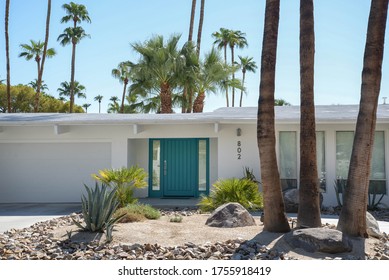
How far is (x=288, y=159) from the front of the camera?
505 inches

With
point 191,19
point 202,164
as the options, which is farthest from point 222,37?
point 202,164

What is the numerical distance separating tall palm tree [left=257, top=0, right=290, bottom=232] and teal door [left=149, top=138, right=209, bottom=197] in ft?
22.7

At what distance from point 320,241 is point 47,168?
1089 centimetres

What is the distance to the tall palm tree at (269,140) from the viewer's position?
727 cm

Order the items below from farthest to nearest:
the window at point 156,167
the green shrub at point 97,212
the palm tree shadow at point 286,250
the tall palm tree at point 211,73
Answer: the tall palm tree at point 211,73
the window at point 156,167
the green shrub at point 97,212
the palm tree shadow at point 286,250

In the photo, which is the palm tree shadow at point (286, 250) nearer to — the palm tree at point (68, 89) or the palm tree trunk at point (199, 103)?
the palm tree trunk at point (199, 103)

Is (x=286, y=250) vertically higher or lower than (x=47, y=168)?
lower

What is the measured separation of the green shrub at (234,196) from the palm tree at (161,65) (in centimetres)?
1040

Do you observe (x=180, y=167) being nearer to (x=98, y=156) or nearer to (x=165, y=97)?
(x=98, y=156)

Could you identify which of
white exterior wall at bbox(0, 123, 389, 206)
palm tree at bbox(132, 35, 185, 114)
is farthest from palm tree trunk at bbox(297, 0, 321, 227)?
palm tree at bbox(132, 35, 185, 114)

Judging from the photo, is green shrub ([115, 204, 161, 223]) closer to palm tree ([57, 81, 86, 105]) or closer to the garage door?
the garage door

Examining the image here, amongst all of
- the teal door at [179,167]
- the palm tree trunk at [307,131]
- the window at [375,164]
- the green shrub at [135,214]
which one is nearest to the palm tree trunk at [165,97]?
the teal door at [179,167]
